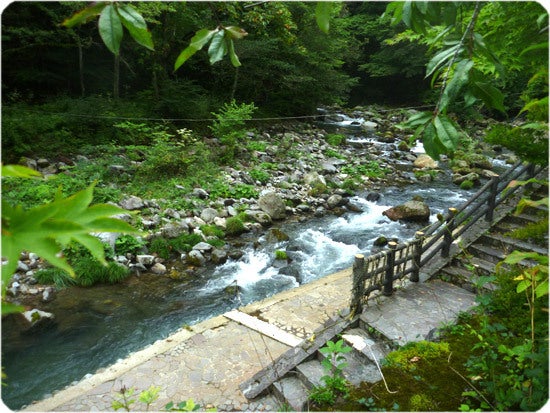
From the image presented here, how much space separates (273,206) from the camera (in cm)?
953

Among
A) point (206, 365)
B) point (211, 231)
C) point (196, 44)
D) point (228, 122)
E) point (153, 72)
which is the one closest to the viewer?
point (196, 44)

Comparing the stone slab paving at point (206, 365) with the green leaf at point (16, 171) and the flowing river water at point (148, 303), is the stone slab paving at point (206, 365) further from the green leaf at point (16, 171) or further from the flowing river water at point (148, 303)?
the green leaf at point (16, 171)

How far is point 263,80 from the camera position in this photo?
1708cm

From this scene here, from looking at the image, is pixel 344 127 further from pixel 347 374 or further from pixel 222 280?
pixel 347 374

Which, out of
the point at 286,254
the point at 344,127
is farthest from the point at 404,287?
the point at 344,127

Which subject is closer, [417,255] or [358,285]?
[358,285]

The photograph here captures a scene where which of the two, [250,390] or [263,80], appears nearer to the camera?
[250,390]

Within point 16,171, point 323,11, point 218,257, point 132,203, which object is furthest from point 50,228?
point 132,203

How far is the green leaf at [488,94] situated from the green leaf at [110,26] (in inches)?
48.4

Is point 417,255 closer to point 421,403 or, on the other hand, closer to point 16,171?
point 421,403

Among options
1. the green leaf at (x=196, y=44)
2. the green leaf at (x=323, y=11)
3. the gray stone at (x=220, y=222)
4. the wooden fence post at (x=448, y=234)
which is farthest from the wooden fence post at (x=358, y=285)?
the gray stone at (x=220, y=222)

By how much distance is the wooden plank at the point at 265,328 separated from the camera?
15.4 feet

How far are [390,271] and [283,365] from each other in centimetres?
186

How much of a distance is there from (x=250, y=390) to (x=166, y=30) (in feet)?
40.7
